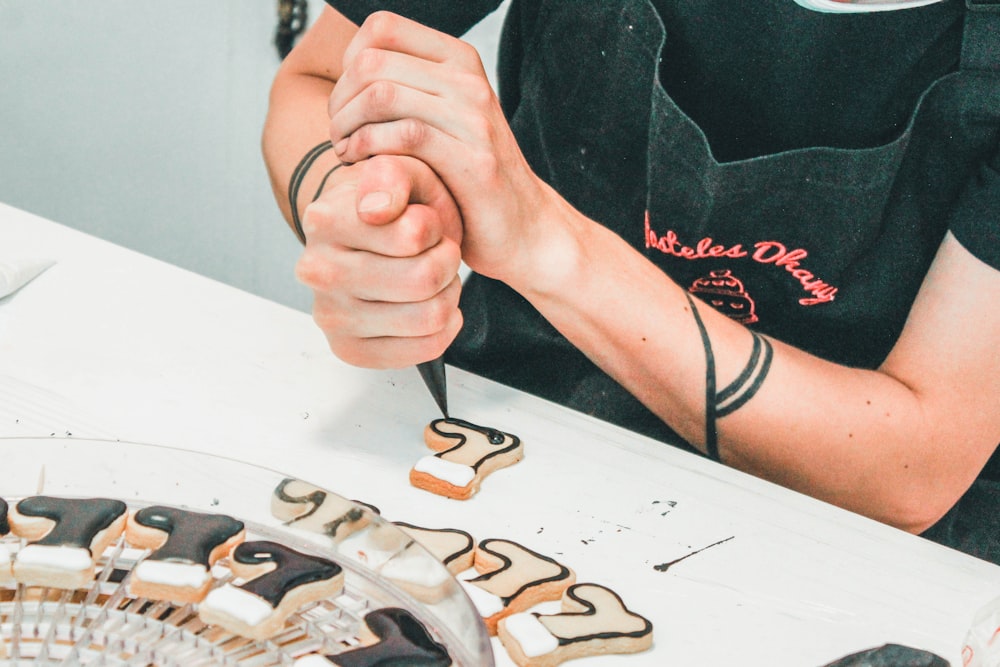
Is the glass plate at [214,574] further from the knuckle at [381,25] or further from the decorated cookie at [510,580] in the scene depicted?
the knuckle at [381,25]

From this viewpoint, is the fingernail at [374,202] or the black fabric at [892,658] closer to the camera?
the black fabric at [892,658]

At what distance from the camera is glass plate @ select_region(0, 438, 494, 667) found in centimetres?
42

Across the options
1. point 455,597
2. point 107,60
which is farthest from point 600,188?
point 107,60

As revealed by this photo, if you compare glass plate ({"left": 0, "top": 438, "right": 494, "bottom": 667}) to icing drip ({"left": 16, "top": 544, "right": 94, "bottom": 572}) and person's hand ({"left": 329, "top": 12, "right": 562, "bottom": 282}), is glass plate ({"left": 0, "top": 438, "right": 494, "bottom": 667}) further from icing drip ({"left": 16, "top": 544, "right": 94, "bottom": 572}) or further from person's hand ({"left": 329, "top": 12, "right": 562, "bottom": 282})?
person's hand ({"left": 329, "top": 12, "right": 562, "bottom": 282})

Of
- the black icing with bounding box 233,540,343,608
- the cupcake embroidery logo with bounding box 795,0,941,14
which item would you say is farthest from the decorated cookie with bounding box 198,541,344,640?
the cupcake embroidery logo with bounding box 795,0,941,14

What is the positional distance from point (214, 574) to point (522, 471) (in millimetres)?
255

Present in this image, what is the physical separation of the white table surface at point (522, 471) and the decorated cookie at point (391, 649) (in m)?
0.12

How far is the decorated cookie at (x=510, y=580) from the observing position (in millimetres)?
519

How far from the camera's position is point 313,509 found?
1.62ft

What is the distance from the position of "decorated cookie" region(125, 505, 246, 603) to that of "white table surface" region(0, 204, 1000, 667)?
141 mm

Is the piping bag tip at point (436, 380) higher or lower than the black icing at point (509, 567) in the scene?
higher

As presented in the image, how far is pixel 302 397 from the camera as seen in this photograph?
73 cm

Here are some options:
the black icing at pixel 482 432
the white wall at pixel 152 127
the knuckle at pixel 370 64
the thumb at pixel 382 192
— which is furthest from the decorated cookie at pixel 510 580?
the white wall at pixel 152 127

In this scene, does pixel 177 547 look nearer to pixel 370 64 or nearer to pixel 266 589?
pixel 266 589
